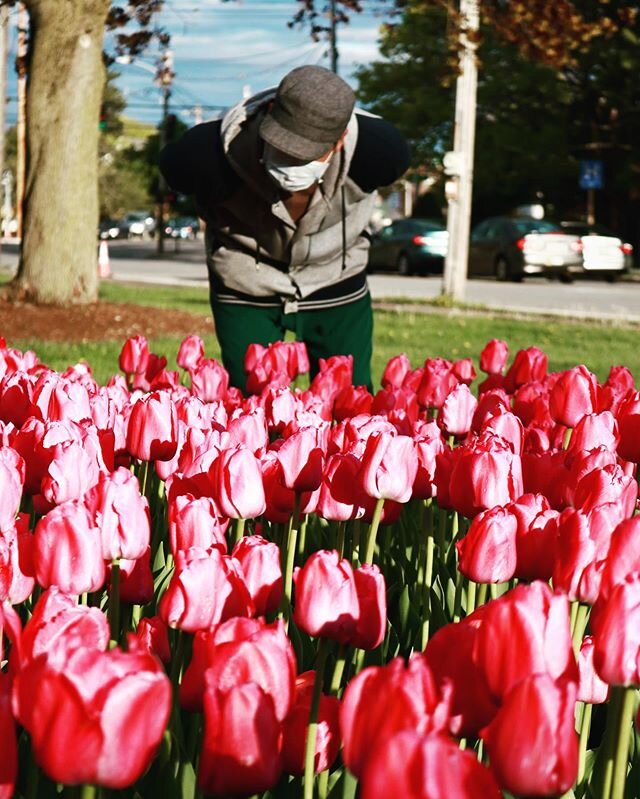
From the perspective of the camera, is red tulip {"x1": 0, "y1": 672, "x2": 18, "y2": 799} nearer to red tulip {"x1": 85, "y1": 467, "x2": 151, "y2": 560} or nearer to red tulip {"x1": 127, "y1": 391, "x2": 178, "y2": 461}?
red tulip {"x1": 85, "y1": 467, "x2": 151, "y2": 560}

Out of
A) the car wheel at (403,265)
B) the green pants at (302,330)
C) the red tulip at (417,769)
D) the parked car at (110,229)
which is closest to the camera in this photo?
the red tulip at (417,769)

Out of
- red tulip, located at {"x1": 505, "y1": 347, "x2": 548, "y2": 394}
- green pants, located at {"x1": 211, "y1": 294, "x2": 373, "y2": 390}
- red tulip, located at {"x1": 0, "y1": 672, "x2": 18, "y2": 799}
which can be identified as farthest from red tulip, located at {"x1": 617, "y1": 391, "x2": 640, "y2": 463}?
green pants, located at {"x1": 211, "y1": 294, "x2": 373, "y2": 390}

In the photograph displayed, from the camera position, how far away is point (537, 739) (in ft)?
3.51

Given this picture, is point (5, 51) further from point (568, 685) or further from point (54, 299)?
point (568, 685)

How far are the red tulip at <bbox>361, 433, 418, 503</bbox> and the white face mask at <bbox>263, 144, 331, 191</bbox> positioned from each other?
225 centimetres

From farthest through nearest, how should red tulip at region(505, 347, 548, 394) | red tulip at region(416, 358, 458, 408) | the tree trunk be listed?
the tree trunk, red tulip at region(505, 347, 548, 394), red tulip at region(416, 358, 458, 408)

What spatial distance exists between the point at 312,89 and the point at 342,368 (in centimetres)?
104

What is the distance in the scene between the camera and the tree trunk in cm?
1286

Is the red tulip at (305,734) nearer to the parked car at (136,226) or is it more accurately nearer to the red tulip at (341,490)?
the red tulip at (341,490)

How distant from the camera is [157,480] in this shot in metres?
2.98

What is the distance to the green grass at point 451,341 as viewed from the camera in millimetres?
9672

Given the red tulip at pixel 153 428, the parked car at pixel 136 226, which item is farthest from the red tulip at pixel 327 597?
the parked car at pixel 136 226

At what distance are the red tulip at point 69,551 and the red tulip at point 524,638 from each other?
59cm

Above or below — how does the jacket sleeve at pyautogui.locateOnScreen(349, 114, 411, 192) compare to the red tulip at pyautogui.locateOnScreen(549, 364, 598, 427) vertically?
above
